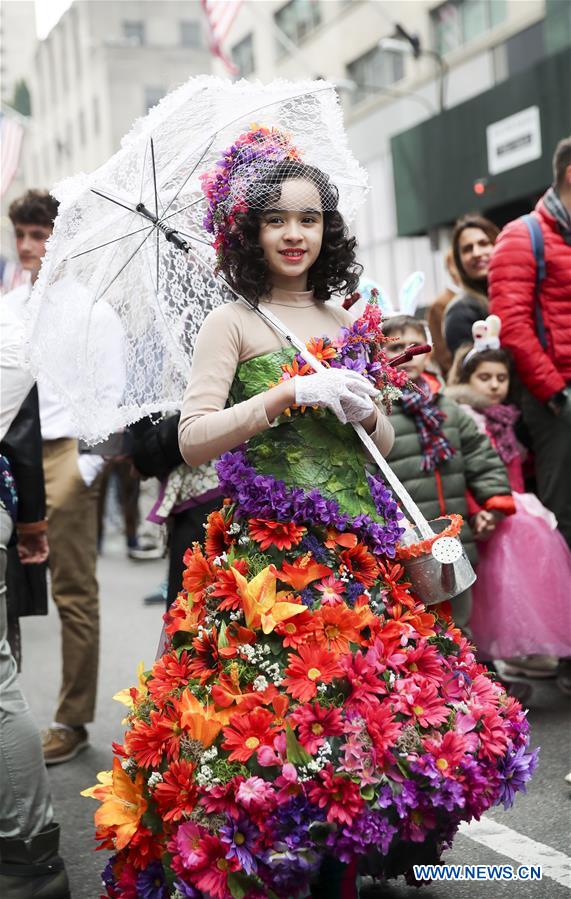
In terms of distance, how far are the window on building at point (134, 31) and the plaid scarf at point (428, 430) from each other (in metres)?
49.9

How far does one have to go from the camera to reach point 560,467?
5.04m

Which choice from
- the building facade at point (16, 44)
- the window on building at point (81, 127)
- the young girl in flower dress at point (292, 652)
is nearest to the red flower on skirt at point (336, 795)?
the young girl in flower dress at point (292, 652)

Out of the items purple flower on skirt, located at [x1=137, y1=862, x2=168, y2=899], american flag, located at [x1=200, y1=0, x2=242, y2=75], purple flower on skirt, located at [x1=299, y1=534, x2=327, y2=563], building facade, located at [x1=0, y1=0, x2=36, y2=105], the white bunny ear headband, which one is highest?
building facade, located at [x1=0, y1=0, x2=36, y2=105]

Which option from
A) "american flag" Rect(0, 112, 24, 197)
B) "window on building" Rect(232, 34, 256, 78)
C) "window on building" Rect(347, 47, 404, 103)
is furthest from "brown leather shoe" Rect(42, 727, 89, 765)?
"window on building" Rect(232, 34, 256, 78)

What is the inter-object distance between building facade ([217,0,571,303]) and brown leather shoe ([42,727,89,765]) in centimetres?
1022

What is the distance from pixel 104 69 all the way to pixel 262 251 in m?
48.6

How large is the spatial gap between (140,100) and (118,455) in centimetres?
4805

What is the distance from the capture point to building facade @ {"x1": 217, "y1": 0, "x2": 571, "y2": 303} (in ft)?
54.0

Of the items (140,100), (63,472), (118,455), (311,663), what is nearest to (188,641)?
(311,663)

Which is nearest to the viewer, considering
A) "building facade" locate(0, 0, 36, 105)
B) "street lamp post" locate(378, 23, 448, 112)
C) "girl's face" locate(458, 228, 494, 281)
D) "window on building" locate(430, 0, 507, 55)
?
"girl's face" locate(458, 228, 494, 281)

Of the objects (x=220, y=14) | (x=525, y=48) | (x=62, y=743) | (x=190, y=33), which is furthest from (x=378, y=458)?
(x=190, y=33)

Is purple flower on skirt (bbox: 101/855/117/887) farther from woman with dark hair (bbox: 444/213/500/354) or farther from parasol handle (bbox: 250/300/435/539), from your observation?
woman with dark hair (bbox: 444/213/500/354)

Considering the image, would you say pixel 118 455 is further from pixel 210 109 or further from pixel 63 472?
pixel 210 109

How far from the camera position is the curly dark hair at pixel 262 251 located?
305 centimetres
